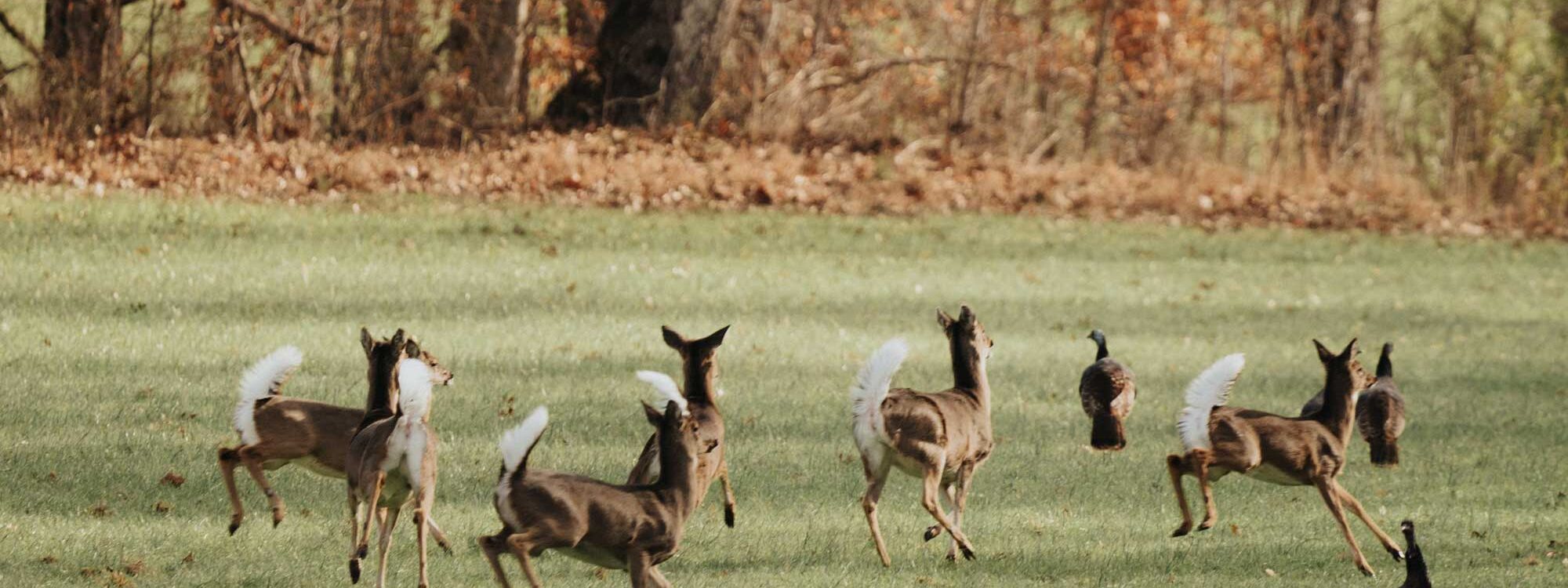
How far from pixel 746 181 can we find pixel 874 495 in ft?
45.1

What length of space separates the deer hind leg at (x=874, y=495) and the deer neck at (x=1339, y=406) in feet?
6.18

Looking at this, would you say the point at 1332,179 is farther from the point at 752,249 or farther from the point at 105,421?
the point at 105,421

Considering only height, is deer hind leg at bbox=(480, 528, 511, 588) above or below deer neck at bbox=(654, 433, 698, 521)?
below

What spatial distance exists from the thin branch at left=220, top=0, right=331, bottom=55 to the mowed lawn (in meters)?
2.58

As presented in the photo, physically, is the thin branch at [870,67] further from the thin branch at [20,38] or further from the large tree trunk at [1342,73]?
the thin branch at [20,38]

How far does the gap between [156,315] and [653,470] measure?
24.0 feet

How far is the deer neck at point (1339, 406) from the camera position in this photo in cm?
827

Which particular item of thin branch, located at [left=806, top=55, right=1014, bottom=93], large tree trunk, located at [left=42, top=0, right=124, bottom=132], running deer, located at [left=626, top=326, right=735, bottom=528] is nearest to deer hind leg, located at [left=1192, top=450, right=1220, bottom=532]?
running deer, located at [left=626, top=326, right=735, bottom=528]

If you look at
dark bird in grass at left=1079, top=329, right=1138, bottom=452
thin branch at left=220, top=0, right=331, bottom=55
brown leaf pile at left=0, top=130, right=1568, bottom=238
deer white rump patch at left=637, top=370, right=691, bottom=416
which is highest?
thin branch at left=220, top=0, right=331, bottom=55

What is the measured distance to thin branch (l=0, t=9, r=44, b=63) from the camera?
18906 millimetres

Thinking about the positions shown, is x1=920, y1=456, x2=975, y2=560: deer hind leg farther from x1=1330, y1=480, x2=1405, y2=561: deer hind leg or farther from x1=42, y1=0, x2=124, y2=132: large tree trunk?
x1=42, y1=0, x2=124, y2=132: large tree trunk

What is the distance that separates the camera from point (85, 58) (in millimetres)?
19078

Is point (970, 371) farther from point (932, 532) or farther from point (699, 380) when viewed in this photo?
point (699, 380)

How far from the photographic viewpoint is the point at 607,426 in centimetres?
1082
